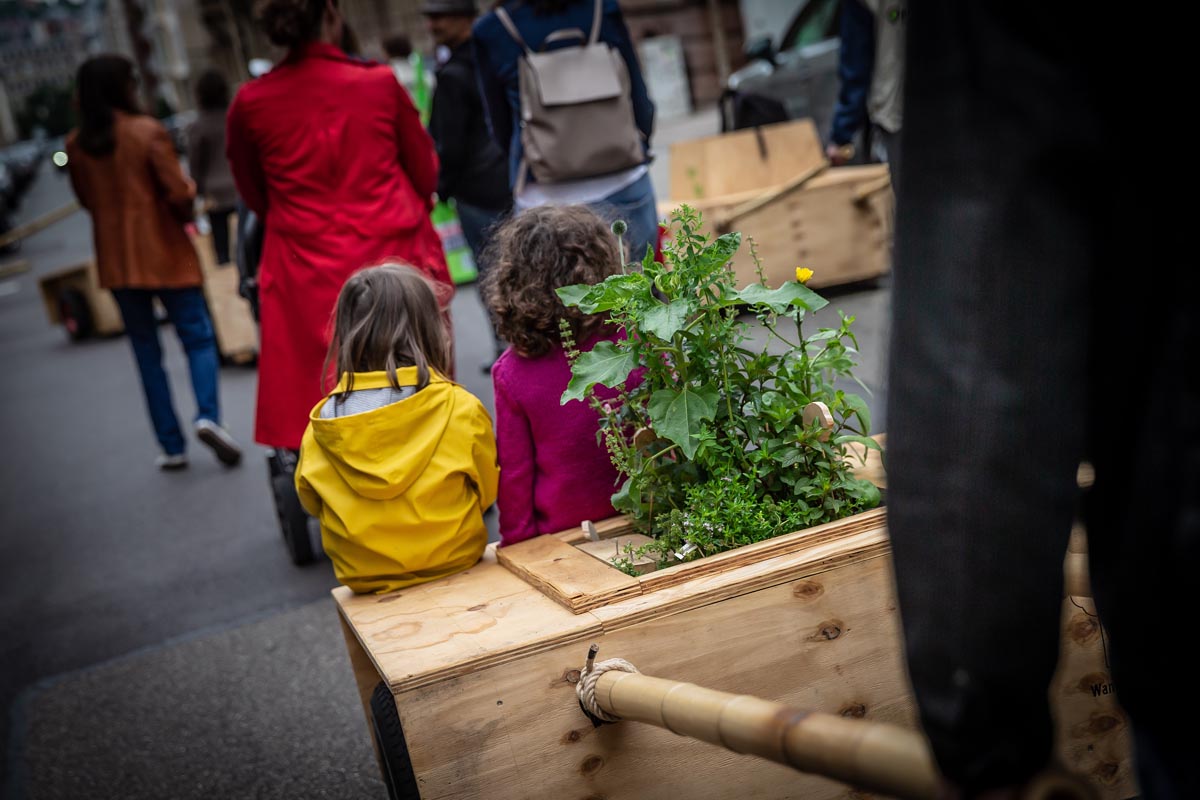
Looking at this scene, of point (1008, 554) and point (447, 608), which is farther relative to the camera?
point (447, 608)

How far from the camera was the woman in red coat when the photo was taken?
13.8 feet

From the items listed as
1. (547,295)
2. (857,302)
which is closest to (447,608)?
(547,295)

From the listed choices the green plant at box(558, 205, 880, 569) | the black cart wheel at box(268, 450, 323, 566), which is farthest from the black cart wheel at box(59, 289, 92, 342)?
the green plant at box(558, 205, 880, 569)

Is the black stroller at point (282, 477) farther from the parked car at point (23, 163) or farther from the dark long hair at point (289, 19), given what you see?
the parked car at point (23, 163)

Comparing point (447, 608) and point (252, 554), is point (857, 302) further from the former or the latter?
point (447, 608)

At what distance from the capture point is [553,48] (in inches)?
182

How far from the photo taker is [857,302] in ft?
24.3

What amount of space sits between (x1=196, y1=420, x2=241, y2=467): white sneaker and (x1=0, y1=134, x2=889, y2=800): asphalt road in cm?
8

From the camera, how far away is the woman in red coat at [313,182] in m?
4.19

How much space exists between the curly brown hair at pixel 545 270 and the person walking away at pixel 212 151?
598 centimetres

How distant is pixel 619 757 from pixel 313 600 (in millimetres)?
2656

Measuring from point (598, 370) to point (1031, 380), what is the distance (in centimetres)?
157

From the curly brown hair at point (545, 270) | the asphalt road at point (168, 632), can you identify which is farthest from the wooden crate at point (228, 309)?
the curly brown hair at point (545, 270)

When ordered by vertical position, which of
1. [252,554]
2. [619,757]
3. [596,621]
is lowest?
[252,554]
